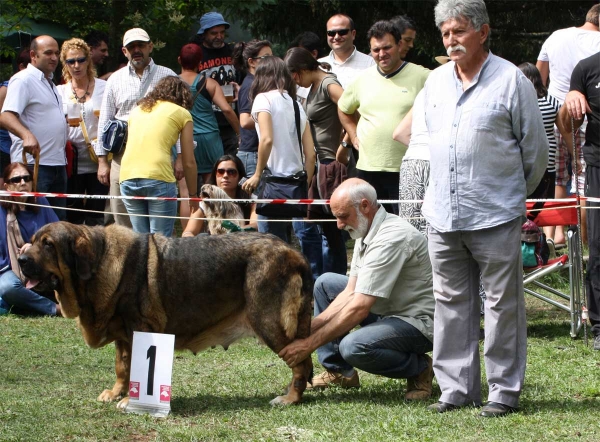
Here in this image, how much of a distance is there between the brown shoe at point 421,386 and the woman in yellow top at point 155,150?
10.4 ft

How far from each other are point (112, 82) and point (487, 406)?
5.60 metres

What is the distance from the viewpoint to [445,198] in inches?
198

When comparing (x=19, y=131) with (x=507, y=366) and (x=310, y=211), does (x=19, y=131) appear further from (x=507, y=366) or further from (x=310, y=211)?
(x=507, y=366)

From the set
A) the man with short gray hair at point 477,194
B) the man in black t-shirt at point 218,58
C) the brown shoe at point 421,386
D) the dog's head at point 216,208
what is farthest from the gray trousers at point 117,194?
the man with short gray hair at point 477,194

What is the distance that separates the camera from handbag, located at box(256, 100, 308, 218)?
8195 millimetres

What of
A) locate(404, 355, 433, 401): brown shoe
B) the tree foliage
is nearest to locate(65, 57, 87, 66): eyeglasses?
the tree foliage

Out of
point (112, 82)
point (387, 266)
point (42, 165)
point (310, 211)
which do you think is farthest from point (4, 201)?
point (387, 266)

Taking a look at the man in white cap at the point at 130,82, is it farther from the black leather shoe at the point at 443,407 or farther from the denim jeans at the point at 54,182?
the black leather shoe at the point at 443,407

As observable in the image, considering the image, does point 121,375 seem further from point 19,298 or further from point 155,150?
point 19,298

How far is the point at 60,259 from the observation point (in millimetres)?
5520

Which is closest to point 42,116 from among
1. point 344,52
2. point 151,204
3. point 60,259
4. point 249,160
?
point 151,204

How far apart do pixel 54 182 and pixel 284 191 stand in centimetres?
273

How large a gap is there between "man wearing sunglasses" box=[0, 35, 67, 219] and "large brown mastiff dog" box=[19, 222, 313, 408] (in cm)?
401

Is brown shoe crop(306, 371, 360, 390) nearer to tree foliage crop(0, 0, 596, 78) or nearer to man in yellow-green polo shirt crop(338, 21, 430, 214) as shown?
man in yellow-green polo shirt crop(338, 21, 430, 214)
